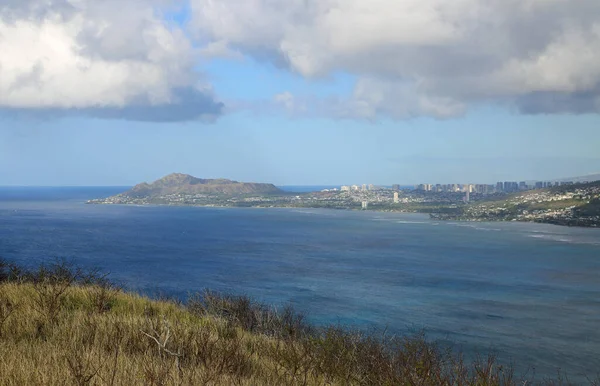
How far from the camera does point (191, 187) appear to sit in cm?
17038

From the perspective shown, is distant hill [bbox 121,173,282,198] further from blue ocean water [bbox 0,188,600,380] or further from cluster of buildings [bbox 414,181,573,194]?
blue ocean water [bbox 0,188,600,380]

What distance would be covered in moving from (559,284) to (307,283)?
18.3m

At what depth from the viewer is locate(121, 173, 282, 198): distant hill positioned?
537 ft

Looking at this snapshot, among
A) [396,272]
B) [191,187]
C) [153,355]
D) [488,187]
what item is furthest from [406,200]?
[153,355]

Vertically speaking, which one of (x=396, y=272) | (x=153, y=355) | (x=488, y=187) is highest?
(x=488, y=187)

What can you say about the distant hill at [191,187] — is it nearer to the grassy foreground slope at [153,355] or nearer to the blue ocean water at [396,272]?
the blue ocean water at [396,272]

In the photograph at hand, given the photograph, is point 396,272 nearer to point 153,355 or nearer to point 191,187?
point 153,355

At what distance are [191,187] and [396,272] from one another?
13635 cm

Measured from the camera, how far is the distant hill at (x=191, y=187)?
537ft

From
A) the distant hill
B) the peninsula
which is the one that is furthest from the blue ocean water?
the distant hill

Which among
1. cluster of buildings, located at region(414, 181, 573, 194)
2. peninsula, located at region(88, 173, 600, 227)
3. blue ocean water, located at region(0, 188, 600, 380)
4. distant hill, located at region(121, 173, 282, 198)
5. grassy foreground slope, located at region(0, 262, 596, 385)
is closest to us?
grassy foreground slope, located at region(0, 262, 596, 385)

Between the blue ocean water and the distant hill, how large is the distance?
3441 inches

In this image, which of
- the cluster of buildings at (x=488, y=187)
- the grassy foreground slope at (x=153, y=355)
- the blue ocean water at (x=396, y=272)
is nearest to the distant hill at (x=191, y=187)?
the cluster of buildings at (x=488, y=187)

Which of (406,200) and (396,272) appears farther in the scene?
(406,200)
